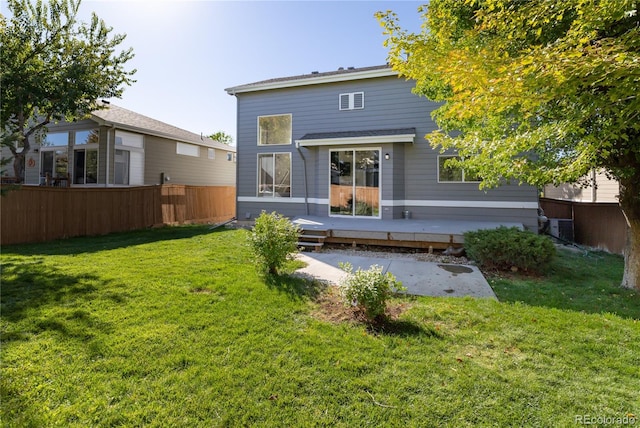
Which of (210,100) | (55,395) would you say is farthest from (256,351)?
(210,100)

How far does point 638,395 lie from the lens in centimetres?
245

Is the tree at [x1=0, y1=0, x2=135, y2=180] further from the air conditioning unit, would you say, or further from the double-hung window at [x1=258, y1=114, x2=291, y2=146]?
the air conditioning unit

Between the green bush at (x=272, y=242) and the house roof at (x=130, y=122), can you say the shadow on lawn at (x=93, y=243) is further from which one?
the house roof at (x=130, y=122)

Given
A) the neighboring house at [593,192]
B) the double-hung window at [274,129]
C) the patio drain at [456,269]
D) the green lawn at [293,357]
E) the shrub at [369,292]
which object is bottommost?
the green lawn at [293,357]

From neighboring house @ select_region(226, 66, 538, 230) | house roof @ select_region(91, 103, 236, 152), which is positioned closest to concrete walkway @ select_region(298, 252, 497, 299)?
neighboring house @ select_region(226, 66, 538, 230)

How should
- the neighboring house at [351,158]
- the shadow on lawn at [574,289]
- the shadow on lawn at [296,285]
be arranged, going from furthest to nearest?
the neighboring house at [351,158] < the shadow on lawn at [296,285] < the shadow on lawn at [574,289]

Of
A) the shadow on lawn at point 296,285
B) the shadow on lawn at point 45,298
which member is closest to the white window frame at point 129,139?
the shadow on lawn at point 45,298

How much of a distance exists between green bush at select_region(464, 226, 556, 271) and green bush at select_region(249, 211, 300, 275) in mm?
3702

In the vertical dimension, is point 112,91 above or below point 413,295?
above

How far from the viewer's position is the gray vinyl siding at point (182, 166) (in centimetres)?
1469

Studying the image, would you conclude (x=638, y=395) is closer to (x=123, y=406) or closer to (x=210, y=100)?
(x=123, y=406)

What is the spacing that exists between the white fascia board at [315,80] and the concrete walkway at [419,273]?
632cm

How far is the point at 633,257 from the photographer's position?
17.0 ft

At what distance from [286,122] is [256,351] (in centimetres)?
1004
